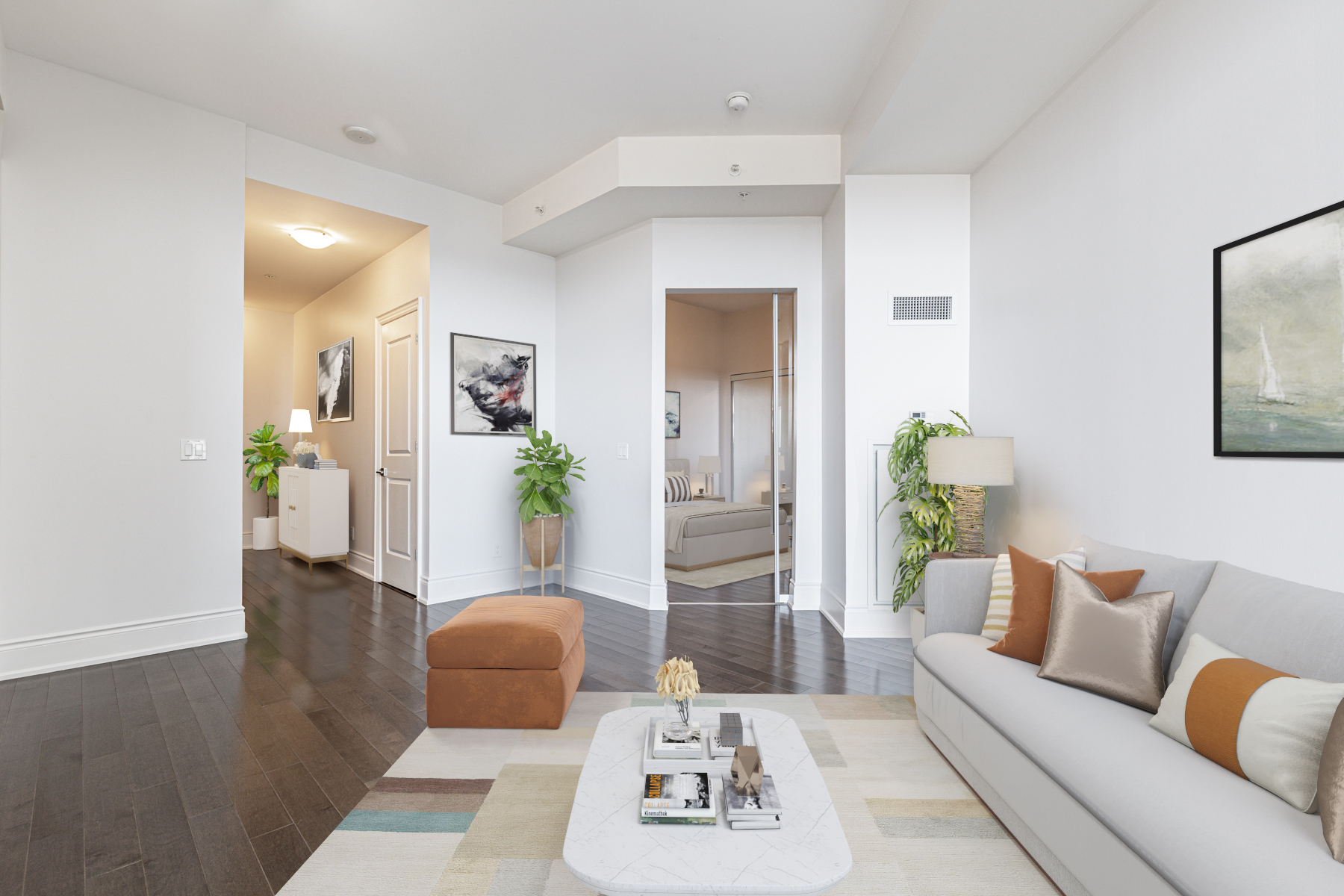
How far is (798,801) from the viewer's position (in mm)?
1490

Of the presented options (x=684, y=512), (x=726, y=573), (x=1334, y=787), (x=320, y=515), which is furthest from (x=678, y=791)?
(x=320, y=515)

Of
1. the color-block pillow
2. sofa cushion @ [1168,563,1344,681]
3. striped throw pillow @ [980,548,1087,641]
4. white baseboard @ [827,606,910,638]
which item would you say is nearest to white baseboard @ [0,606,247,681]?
white baseboard @ [827,606,910,638]

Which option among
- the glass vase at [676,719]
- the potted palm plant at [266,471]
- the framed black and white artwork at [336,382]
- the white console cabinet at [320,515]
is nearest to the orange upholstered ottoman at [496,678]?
the glass vase at [676,719]

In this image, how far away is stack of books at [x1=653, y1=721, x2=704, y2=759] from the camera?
5.59 ft

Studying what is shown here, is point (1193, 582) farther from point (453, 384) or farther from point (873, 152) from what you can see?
point (453, 384)

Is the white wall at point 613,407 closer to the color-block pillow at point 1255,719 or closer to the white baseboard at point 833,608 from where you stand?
the white baseboard at point 833,608

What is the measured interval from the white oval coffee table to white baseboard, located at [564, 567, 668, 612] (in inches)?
119

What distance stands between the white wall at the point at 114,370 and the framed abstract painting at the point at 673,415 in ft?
9.81

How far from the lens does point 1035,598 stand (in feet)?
7.47

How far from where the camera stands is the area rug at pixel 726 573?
5383mm

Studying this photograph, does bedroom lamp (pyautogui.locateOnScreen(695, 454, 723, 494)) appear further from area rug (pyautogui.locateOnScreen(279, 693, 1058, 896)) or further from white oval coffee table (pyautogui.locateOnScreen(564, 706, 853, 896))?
white oval coffee table (pyautogui.locateOnScreen(564, 706, 853, 896))

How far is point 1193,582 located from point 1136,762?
828mm

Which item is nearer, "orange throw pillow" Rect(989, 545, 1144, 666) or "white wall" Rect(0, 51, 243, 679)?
"orange throw pillow" Rect(989, 545, 1144, 666)

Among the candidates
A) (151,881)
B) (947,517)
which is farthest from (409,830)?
(947,517)
